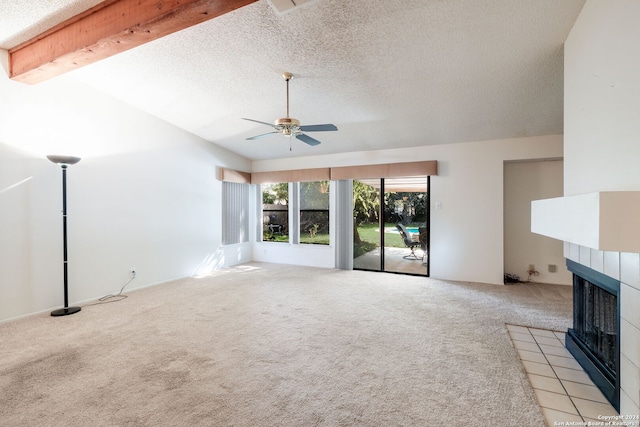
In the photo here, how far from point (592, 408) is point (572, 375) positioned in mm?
402

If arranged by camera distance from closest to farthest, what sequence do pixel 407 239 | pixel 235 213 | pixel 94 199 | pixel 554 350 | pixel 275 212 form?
1. pixel 554 350
2. pixel 94 199
3. pixel 407 239
4. pixel 235 213
5. pixel 275 212

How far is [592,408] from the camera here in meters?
1.77

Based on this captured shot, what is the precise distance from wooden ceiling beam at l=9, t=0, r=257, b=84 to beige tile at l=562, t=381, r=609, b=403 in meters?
3.48

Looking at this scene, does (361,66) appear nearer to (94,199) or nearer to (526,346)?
(526,346)

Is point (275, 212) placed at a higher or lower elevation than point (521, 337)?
higher

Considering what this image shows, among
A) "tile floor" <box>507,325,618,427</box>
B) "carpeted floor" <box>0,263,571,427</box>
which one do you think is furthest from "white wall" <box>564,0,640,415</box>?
"carpeted floor" <box>0,263,571,427</box>

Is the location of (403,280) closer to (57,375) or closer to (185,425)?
(185,425)

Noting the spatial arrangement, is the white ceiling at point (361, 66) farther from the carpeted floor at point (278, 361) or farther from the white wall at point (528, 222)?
the carpeted floor at point (278, 361)

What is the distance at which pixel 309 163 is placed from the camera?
603cm

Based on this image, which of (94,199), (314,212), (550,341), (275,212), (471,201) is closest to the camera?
(550,341)

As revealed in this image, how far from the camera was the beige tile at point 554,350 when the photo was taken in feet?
7.96

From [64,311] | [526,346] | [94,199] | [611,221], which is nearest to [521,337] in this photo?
[526,346]

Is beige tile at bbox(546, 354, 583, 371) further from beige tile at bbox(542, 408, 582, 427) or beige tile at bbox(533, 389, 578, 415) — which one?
beige tile at bbox(542, 408, 582, 427)

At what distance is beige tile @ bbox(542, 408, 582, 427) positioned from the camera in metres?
1.64
